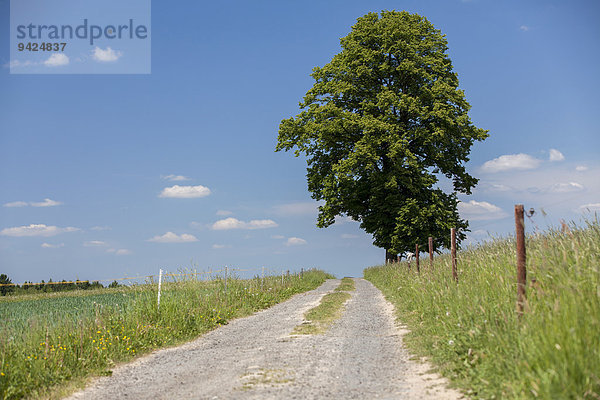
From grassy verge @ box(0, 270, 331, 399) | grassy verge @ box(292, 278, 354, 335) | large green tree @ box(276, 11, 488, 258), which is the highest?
large green tree @ box(276, 11, 488, 258)

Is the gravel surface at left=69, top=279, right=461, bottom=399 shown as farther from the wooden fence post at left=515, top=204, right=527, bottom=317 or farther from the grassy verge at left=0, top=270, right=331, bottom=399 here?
the wooden fence post at left=515, top=204, right=527, bottom=317

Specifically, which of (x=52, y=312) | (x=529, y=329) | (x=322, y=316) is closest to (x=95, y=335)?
(x=52, y=312)

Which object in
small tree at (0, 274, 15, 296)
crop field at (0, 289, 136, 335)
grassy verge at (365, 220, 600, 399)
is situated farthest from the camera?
small tree at (0, 274, 15, 296)

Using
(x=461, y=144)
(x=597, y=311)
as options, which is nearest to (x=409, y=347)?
(x=597, y=311)

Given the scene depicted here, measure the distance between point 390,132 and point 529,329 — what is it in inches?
915

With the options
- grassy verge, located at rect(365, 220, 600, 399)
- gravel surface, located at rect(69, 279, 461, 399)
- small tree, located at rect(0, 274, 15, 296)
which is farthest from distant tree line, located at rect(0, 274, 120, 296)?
grassy verge, located at rect(365, 220, 600, 399)

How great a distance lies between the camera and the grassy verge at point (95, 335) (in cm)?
828

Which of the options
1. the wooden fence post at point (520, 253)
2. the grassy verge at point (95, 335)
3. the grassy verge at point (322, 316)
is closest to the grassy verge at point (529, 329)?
the wooden fence post at point (520, 253)

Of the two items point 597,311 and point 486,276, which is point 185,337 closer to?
point 486,276

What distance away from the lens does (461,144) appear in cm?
3145

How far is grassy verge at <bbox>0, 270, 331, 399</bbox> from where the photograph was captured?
27.2 feet

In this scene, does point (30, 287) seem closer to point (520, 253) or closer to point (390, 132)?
point (390, 132)

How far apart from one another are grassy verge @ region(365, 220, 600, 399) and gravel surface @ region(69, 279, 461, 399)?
0.57 metres

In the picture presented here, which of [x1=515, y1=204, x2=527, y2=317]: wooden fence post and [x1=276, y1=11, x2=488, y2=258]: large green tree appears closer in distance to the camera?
[x1=515, y1=204, x2=527, y2=317]: wooden fence post
